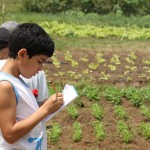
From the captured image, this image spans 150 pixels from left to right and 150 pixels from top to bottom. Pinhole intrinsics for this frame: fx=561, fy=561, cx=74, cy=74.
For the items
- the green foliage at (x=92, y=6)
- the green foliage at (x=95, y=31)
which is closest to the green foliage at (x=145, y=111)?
the green foliage at (x=95, y=31)

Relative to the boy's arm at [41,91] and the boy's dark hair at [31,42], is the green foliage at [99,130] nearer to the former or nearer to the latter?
the boy's arm at [41,91]

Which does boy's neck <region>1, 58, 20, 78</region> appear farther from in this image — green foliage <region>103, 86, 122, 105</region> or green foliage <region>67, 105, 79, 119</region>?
green foliage <region>103, 86, 122, 105</region>

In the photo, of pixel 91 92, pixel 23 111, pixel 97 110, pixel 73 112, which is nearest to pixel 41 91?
pixel 23 111

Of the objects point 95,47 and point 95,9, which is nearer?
point 95,47

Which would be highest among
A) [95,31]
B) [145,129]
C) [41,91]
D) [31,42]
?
[31,42]

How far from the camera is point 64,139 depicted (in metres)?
7.15

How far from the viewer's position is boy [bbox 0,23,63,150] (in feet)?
10.0

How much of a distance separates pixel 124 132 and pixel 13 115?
4.32m

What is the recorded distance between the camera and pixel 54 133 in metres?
7.19

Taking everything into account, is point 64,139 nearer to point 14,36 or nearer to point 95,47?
point 14,36

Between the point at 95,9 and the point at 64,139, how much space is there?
15.1m

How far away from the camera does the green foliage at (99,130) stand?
23.6ft

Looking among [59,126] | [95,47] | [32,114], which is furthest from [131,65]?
[32,114]

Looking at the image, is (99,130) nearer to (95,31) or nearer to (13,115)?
(13,115)
